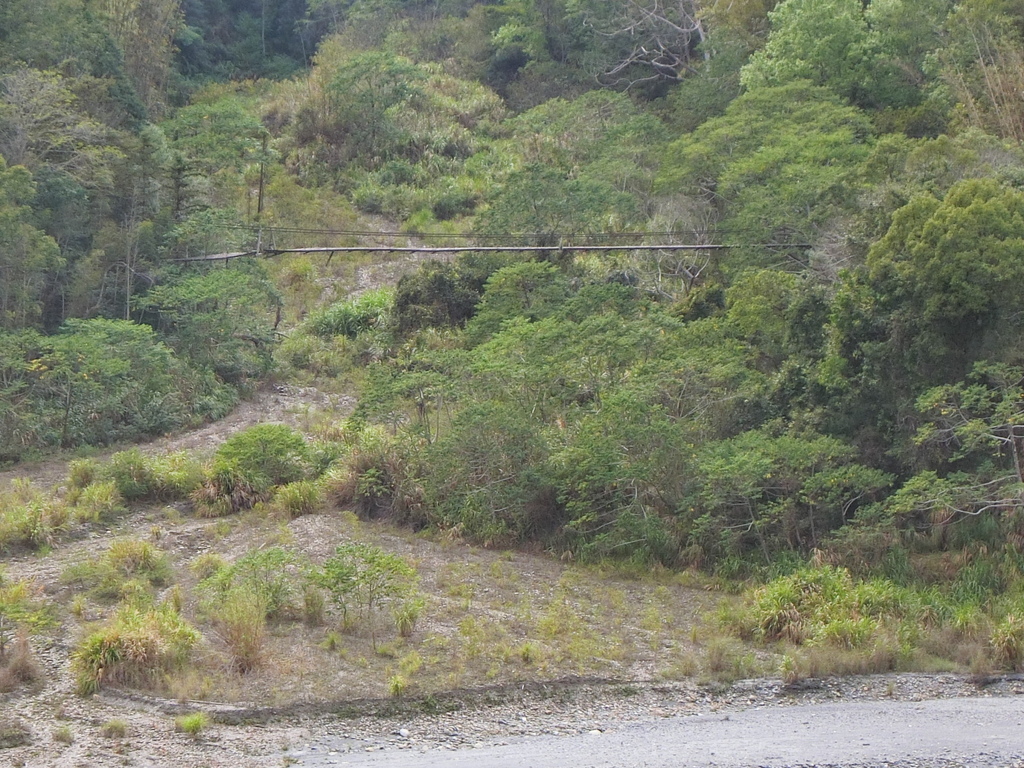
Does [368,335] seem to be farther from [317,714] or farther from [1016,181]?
[317,714]

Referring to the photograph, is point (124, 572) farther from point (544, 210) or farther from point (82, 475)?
point (544, 210)

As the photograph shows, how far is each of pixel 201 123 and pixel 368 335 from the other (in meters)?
10.4

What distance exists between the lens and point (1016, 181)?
19.1 meters

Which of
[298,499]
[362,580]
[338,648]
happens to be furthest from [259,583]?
[298,499]

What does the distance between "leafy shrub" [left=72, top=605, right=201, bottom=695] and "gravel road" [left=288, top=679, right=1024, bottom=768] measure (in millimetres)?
2224

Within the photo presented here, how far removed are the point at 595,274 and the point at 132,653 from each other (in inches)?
653

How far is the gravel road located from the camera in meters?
11.5

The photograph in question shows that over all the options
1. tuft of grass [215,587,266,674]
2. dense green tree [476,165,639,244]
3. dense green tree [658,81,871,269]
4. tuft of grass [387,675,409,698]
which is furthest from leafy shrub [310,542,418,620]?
dense green tree [476,165,639,244]

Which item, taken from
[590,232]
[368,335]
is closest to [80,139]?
[368,335]

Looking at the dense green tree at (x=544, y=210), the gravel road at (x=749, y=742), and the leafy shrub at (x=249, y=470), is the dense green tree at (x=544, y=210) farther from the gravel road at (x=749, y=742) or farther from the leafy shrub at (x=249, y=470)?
the gravel road at (x=749, y=742)

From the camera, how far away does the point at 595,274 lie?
27.5 m

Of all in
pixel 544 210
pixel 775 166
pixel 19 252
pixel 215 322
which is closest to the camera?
pixel 19 252

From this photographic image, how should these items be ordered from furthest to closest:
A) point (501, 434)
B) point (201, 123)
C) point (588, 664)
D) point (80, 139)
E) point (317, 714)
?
point (201, 123) → point (80, 139) → point (501, 434) → point (588, 664) → point (317, 714)

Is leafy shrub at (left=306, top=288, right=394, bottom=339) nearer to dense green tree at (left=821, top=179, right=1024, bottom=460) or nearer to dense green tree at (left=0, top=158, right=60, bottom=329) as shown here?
dense green tree at (left=0, top=158, right=60, bottom=329)
